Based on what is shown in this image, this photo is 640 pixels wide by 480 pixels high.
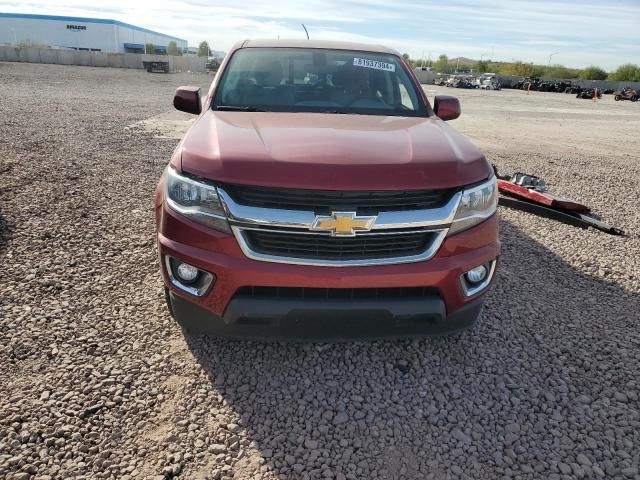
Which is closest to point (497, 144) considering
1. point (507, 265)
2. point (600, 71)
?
point (507, 265)

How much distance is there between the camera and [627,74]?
72.0 metres

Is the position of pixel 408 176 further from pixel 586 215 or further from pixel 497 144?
pixel 497 144

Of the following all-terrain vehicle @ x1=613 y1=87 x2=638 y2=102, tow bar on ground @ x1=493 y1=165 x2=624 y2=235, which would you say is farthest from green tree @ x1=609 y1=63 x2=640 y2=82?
tow bar on ground @ x1=493 y1=165 x2=624 y2=235

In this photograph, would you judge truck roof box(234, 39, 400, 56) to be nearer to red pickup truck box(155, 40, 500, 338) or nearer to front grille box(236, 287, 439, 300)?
red pickup truck box(155, 40, 500, 338)

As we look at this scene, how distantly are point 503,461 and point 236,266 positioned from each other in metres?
1.54

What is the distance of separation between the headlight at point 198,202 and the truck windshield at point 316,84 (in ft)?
3.90

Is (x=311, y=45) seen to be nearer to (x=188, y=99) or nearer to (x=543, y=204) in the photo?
(x=188, y=99)

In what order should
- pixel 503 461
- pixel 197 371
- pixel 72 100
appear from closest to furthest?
pixel 503 461 < pixel 197 371 < pixel 72 100

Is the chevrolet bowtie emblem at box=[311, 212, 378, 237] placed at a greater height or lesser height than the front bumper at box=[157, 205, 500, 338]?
greater

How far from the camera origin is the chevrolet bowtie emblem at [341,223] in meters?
2.45

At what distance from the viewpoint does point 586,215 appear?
5.90 meters

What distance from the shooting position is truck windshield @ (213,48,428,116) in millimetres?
3771

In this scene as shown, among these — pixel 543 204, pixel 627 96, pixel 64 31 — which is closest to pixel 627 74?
pixel 627 96

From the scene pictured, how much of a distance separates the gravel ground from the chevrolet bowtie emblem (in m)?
0.91
